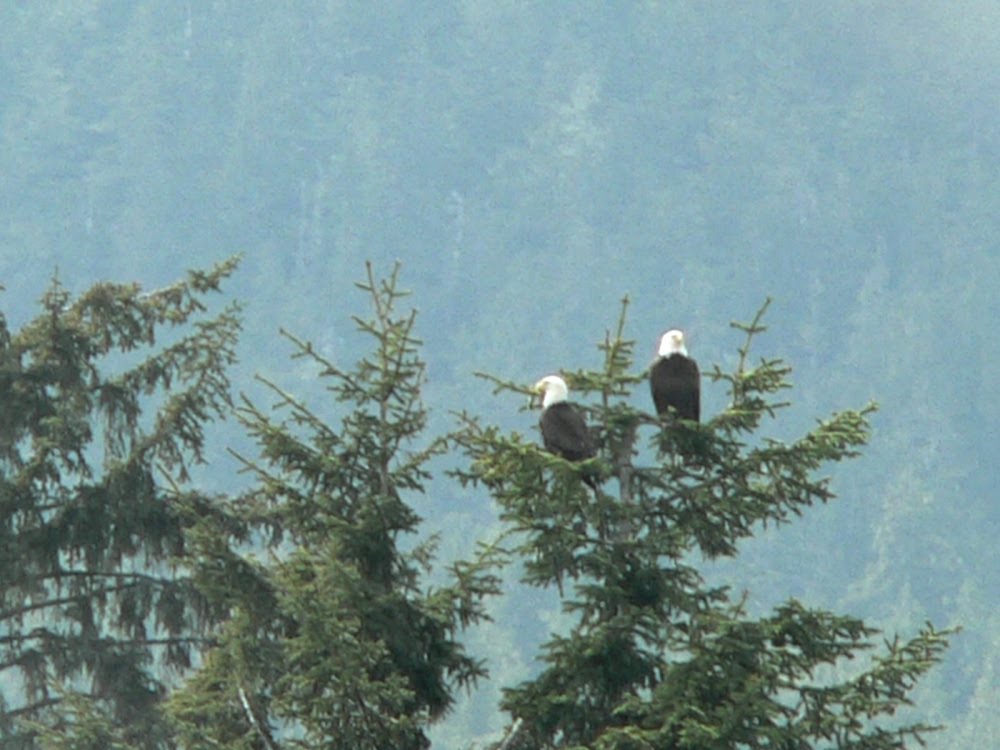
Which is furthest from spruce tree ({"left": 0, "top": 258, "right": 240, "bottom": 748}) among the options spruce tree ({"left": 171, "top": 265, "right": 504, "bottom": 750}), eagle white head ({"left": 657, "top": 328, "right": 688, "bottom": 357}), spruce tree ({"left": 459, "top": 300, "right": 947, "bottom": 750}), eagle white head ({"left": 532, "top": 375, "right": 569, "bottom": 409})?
spruce tree ({"left": 459, "top": 300, "right": 947, "bottom": 750})

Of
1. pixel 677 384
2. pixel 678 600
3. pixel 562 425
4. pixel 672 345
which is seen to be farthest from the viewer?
pixel 672 345

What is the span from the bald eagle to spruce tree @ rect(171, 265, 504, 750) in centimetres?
78

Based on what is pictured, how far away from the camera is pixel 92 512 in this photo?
18.6 m

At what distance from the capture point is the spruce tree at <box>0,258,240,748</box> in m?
18.4

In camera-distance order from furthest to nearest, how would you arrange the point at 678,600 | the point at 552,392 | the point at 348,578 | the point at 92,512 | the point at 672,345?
the point at 92,512 < the point at 672,345 < the point at 552,392 < the point at 348,578 < the point at 678,600

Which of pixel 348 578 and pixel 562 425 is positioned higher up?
pixel 562 425

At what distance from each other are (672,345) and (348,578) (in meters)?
5.23

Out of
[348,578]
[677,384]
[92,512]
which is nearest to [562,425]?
[348,578]

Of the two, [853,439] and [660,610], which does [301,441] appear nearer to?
[660,610]

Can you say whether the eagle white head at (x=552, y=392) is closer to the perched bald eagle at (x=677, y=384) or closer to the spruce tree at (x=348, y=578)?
the spruce tree at (x=348, y=578)

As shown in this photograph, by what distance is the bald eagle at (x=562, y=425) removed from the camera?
11906 millimetres

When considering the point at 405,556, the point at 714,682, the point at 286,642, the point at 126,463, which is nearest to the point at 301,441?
the point at 405,556

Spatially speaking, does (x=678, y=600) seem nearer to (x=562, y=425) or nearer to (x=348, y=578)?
(x=348, y=578)

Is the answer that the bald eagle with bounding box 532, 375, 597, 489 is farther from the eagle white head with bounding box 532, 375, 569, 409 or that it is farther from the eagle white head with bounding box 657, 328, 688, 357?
the eagle white head with bounding box 657, 328, 688, 357
